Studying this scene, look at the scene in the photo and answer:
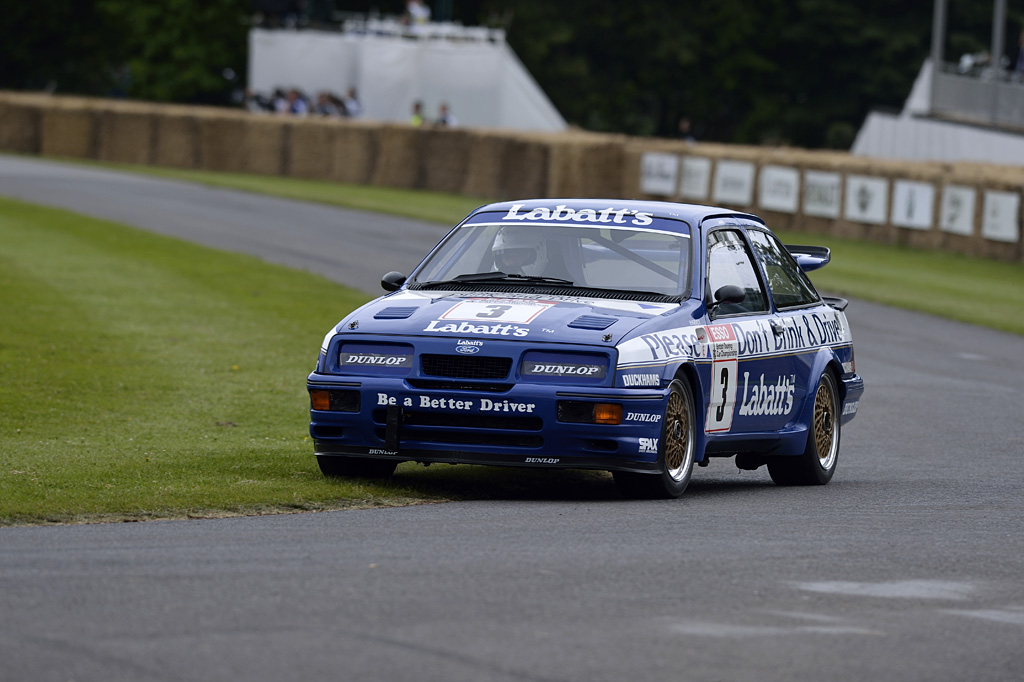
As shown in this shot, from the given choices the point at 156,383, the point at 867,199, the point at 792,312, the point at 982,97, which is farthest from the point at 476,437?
the point at 982,97

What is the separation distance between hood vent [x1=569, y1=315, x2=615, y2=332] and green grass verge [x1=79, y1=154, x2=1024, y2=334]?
14994 mm

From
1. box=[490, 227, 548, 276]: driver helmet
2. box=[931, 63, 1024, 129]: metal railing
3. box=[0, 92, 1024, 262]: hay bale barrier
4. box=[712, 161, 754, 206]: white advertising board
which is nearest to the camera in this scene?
box=[490, 227, 548, 276]: driver helmet

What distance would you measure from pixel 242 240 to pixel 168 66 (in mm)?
47068

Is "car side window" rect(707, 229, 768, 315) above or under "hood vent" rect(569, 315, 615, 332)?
above

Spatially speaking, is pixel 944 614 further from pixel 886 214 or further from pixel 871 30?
pixel 871 30

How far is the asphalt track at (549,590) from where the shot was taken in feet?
18.2

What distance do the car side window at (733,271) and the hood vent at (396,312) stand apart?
1.68m

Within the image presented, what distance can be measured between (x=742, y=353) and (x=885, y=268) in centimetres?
2249

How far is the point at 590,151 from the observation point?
4434 centimetres

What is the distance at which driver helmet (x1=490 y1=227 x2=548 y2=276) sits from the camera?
402 inches

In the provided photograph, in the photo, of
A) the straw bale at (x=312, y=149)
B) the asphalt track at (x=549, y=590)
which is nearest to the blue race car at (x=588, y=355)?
the asphalt track at (x=549, y=590)

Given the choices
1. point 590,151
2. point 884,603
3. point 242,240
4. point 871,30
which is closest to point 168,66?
point 871,30

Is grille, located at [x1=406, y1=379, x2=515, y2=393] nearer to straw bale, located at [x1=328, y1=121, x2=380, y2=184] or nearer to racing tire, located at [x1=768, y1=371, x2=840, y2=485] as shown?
racing tire, located at [x1=768, y1=371, x2=840, y2=485]

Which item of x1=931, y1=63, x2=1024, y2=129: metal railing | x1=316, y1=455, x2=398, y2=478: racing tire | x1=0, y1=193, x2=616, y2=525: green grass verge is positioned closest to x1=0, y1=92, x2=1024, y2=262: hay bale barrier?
x1=931, y1=63, x2=1024, y2=129: metal railing
